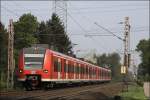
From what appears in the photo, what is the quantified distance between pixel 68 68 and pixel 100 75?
31362 millimetres

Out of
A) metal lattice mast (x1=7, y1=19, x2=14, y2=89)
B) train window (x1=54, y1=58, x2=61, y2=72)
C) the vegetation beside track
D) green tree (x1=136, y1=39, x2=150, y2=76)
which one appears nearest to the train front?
train window (x1=54, y1=58, x2=61, y2=72)

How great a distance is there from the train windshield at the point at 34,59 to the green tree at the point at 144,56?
103513mm

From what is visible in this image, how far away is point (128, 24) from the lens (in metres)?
44.4

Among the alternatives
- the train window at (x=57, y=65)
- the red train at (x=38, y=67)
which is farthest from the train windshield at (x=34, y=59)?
the train window at (x=57, y=65)

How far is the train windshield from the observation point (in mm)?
36094

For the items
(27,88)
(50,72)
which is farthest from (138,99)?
(27,88)

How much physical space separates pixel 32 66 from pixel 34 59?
0.56m

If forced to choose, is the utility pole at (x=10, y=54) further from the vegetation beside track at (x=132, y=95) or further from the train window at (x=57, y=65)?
the vegetation beside track at (x=132, y=95)

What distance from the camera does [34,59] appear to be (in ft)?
118

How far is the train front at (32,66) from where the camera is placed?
35.9 meters

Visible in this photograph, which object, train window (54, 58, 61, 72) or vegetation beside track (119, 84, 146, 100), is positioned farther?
train window (54, 58, 61, 72)

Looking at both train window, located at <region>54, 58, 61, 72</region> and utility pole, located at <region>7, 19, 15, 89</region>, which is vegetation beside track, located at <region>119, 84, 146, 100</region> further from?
utility pole, located at <region>7, 19, 15, 89</region>

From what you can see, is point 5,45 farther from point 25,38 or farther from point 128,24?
point 128,24

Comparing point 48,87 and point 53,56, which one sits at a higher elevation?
point 53,56
